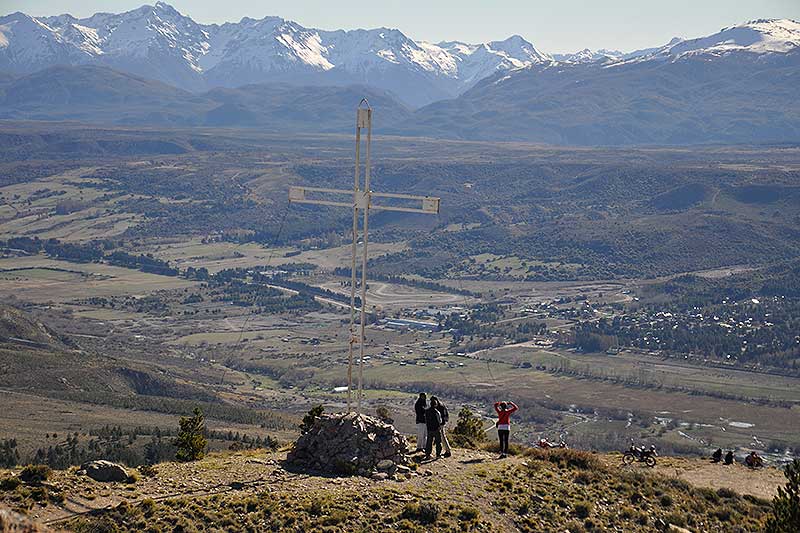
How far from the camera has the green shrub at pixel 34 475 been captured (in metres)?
24.3

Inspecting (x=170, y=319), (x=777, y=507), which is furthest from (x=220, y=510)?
(x=170, y=319)

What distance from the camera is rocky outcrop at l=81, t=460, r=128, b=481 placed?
25531 millimetres

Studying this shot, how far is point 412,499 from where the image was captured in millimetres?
25812

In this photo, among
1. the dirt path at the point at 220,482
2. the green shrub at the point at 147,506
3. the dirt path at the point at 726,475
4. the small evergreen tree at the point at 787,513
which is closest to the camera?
the small evergreen tree at the point at 787,513

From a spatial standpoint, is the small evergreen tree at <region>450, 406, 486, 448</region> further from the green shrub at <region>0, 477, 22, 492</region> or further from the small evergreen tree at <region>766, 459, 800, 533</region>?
the green shrub at <region>0, 477, 22, 492</region>

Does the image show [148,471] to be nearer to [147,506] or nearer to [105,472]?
[105,472]

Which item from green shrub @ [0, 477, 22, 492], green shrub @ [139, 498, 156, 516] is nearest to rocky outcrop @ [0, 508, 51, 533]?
green shrub @ [139, 498, 156, 516]

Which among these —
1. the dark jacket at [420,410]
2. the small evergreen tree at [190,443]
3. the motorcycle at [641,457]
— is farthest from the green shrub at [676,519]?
the small evergreen tree at [190,443]

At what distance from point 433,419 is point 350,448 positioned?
9.83 ft

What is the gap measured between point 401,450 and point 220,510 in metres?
5.65

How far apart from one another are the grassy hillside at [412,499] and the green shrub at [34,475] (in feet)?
0.87

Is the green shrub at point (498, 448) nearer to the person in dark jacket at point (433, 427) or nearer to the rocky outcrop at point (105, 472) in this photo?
the person in dark jacket at point (433, 427)

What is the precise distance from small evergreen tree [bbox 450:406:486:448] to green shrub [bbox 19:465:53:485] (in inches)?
516

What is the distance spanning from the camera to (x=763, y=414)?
92188 millimetres
